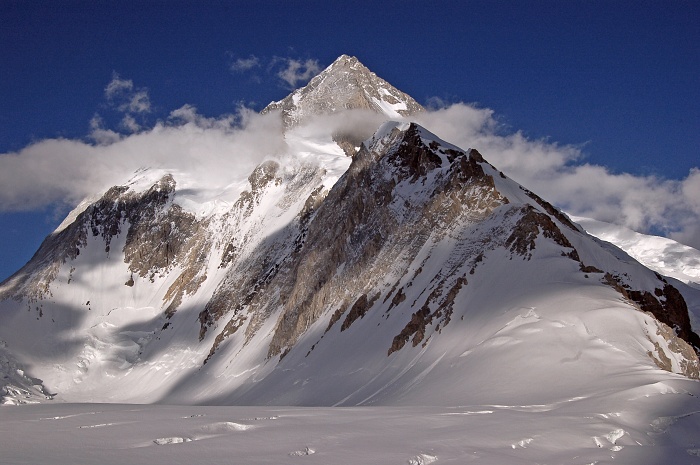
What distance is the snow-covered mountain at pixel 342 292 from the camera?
3344cm

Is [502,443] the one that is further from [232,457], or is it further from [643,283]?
[643,283]

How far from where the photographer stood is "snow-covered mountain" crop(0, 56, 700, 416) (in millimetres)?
33438

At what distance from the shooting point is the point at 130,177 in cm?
19438

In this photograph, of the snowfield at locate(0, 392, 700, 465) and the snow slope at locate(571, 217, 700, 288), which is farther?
the snow slope at locate(571, 217, 700, 288)

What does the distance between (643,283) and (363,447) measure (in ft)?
172

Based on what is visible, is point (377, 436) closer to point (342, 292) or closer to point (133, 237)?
point (342, 292)

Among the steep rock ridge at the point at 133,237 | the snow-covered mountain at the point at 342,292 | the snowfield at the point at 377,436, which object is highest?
the steep rock ridge at the point at 133,237

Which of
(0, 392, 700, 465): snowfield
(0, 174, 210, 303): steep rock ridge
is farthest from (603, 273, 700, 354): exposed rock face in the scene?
(0, 174, 210, 303): steep rock ridge

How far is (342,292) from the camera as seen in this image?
83.6 m

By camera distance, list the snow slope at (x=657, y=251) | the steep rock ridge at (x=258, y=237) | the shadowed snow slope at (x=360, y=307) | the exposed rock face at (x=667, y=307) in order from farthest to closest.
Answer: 1. the snow slope at (x=657, y=251)
2. the steep rock ridge at (x=258, y=237)
3. the exposed rock face at (x=667, y=307)
4. the shadowed snow slope at (x=360, y=307)

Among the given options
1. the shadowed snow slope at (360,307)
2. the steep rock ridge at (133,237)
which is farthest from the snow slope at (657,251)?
the steep rock ridge at (133,237)

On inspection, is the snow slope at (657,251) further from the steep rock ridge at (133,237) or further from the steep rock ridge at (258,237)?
the steep rock ridge at (133,237)

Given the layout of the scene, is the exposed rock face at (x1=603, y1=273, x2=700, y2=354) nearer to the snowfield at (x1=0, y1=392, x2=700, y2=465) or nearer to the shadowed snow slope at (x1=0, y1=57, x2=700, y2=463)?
the shadowed snow slope at (x1=0, y1=57, x2=700, y2=463)

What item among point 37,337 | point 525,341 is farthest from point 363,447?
point 37,337
